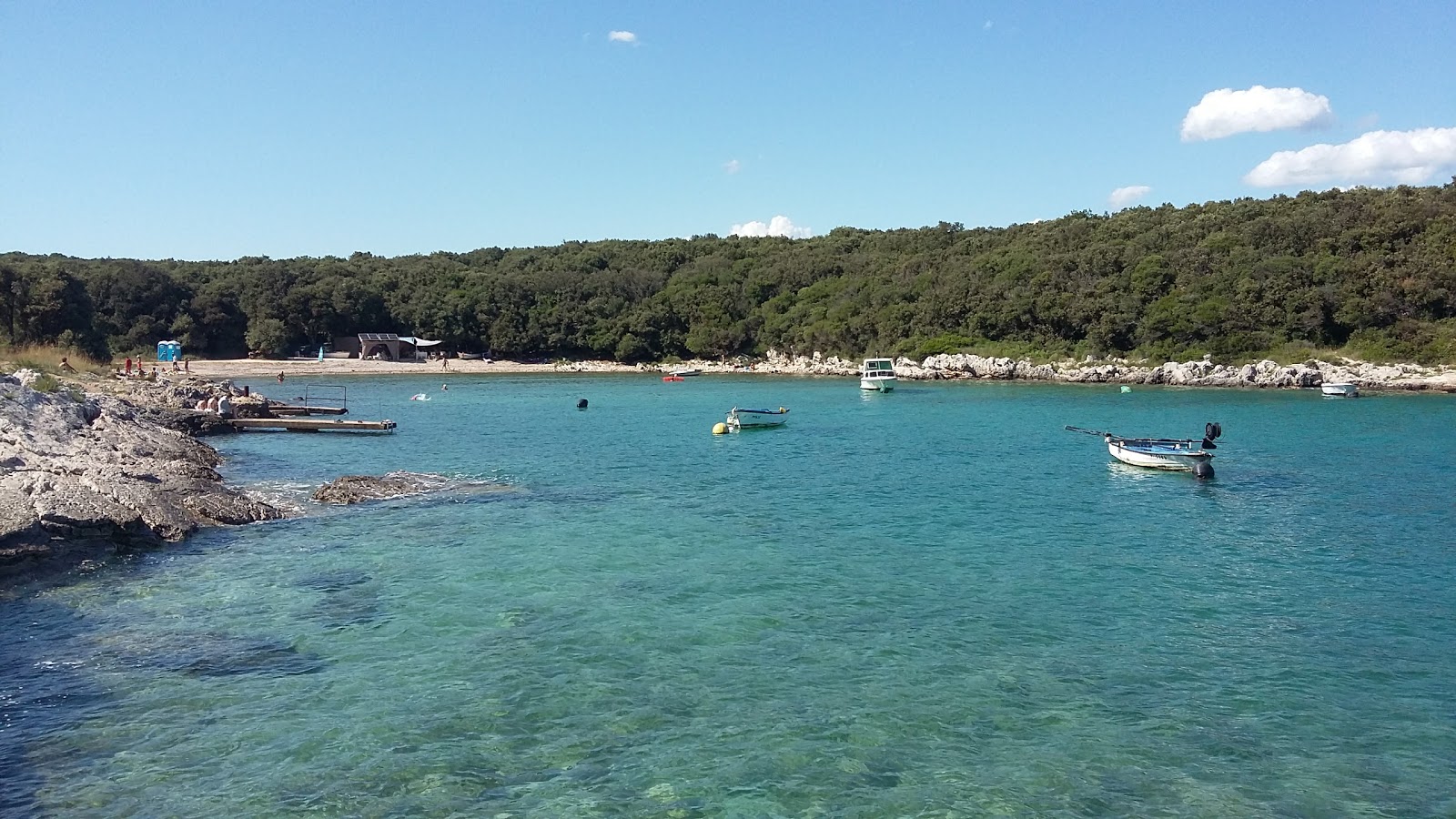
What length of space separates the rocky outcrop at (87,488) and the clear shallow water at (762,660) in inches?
41.5

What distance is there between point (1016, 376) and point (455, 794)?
73.6 metres

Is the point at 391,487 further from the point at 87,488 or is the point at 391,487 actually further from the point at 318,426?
the point at 318,426

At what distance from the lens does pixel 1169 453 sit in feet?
97.7

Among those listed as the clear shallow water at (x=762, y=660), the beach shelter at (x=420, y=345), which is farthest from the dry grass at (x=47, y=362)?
the beach shelter at (x=420, y=345)

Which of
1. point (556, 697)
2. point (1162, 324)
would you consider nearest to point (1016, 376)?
point (1162, 324)

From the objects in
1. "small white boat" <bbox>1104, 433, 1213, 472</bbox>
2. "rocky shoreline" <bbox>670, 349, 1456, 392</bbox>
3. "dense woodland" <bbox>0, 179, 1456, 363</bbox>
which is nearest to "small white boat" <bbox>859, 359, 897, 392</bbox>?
"rocky shoreline" <bbox>670, 349, 1456, 392</bbox>

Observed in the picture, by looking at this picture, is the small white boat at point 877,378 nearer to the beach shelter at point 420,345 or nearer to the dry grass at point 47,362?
the dry grass at point 47,362

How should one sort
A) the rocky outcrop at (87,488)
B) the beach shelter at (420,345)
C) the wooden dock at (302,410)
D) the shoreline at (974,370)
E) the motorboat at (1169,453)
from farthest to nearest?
the beach shelter at (420,345) → the shoreline at (974,370) → the wooden dock at (302,410) → the motorboat at (1169,453) → the rocky outcrop at (87,488)

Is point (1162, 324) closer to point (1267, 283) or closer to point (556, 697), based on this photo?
point (1267, 283)

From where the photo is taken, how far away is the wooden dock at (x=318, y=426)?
4203 cm

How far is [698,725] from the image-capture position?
10.8 m

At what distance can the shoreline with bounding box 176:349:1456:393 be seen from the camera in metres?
62.8

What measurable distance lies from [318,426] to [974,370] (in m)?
54.5

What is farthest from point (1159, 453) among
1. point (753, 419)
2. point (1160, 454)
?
point (753, 419)
